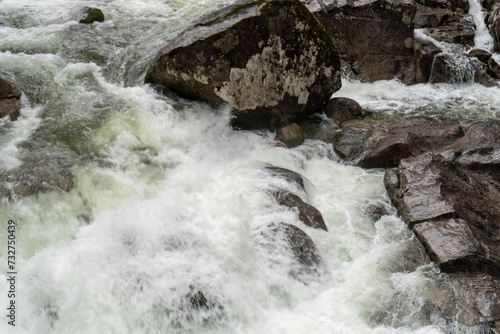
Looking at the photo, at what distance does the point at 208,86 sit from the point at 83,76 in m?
2.46

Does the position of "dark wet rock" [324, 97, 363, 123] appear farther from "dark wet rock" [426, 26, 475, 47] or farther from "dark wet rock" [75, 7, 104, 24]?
"dark wet rock" [75, 7, 104, 24]

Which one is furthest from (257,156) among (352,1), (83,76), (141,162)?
(352,1)

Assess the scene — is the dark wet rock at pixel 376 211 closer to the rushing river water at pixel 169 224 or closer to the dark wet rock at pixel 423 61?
the rushing river water at pixel 169 224

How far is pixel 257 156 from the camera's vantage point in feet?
21.5

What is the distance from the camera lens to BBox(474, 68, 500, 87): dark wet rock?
9.22 meters

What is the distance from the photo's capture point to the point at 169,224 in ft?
15.3

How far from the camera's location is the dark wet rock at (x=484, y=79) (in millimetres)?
9219

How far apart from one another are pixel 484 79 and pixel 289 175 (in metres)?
6.30

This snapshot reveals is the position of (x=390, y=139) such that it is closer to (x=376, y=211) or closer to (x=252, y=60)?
(x=376, y=211)

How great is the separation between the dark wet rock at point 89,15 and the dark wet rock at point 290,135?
5.74 metres

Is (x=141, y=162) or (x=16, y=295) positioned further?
(x=141, y=162)

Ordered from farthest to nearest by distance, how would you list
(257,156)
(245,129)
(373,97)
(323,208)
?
(373,97) → (245,129) → (257,156) → (323,208)

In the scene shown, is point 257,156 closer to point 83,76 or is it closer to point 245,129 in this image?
point 245,129

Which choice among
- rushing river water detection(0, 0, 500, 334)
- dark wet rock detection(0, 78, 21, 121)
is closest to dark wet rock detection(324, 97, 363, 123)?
rushing river water detection(0, 0, 500, 334)
